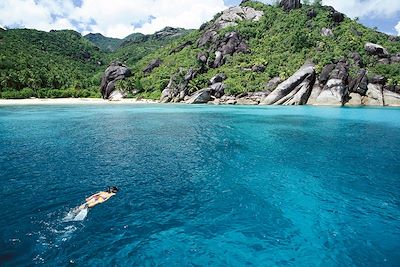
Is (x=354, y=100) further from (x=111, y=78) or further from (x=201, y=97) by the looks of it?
(x=111, y=78)

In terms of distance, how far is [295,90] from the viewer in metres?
92.6

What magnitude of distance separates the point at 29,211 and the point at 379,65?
110m

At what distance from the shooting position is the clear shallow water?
11.4 m

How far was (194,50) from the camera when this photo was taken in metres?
146

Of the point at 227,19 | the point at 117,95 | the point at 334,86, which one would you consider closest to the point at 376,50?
the point at 334,86

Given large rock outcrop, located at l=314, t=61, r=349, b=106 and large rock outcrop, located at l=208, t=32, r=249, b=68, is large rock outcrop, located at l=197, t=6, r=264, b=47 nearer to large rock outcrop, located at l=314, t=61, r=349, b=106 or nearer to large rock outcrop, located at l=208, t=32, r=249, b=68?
large rock outcrop, located at l=208, t=32, r=249, b=68

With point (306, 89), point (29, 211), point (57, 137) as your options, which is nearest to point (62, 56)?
point (306, 89)

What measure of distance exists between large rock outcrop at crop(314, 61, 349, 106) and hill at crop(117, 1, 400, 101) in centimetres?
309

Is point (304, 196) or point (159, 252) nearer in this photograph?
point (159, 252)

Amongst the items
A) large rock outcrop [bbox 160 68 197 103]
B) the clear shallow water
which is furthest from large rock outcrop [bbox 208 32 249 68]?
the clear shallow water

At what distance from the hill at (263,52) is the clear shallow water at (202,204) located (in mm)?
78912

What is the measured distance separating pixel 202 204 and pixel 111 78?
122821 mm

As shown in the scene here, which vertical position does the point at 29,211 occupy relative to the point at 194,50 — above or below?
below

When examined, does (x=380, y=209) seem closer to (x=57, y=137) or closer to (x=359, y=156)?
(x=359, y=156)
